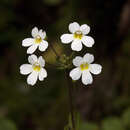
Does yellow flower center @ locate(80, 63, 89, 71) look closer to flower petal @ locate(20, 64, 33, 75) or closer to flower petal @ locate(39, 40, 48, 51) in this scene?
flower petal @ locate(39, 40, 48, 51)

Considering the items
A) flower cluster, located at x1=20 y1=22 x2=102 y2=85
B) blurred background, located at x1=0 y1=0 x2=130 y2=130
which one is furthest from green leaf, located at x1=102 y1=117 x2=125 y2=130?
flower cluster, located at x1=20 y1=22 x2=102 y2=85

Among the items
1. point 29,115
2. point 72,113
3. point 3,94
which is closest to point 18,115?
point 29,115

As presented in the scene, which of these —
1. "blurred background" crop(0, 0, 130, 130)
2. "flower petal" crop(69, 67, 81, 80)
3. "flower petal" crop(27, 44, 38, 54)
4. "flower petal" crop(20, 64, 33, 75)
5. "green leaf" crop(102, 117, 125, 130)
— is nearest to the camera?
"flower petal" crop(69, 67, 81, 80)

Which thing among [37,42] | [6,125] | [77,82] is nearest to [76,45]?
[37,42]

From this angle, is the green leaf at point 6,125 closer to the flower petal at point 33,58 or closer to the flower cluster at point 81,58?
the flower petal at point 33,58

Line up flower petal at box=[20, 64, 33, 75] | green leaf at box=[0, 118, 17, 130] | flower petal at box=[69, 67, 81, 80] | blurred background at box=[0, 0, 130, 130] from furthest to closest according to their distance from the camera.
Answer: blurred background at box=[0, 0, 130, 130] → green leaf at box=[0, 118, 17, 130] → flower petal at box=[20, 64, 33, 75] → flower petal at box=[69, 67, 81, 80]

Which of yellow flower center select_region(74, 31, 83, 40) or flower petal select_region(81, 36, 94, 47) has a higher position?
yellow flower center select_region(74, 31, 83, 40)

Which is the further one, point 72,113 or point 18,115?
point 18,115

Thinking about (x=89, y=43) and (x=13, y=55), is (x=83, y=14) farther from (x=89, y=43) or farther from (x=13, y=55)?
(x=89, y=43)
